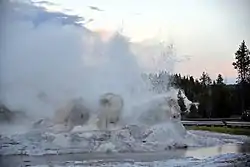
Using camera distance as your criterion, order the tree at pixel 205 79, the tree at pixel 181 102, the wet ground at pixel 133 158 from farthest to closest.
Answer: the tree at pixel 181 102, the tree at pixel 205 79, the wet ground at pixel 133 158

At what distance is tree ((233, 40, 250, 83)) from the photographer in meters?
4.27

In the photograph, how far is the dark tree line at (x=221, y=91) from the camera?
4.32 m

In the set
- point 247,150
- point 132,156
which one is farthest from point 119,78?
point 247,150

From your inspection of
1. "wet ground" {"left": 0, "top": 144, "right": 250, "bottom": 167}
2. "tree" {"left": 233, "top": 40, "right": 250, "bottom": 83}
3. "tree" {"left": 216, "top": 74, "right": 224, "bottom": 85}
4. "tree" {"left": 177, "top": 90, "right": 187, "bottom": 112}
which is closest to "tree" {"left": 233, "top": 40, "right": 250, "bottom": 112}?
"tree" {"left": 233, "top": 40, "right": 250, "bottom": 83}

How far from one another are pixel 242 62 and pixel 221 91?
347mm

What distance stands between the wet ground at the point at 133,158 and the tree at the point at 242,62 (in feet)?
1.96

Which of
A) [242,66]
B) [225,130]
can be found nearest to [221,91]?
[242,66]

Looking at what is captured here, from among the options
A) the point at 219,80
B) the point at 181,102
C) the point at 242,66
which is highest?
the point at 242,66

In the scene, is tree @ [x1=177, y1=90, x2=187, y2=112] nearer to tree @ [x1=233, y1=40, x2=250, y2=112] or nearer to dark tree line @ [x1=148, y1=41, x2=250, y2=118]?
dark tree line @ [x1=148, y1=41, x2=250, y2=118]

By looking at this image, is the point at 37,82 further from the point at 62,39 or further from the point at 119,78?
the point at 119,78

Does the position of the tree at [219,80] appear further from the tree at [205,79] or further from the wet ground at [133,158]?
the wet ground at [133,158]

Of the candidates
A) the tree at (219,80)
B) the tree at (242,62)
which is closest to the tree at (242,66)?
the tree at (242,62)

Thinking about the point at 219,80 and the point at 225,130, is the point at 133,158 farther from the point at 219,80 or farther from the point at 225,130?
the point at 225,130

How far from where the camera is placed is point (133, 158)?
3924mm
